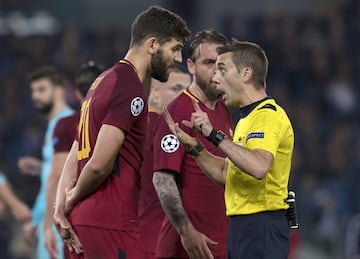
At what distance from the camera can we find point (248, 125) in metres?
6.29

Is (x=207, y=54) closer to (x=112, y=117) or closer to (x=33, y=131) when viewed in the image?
(x=112, y=117)

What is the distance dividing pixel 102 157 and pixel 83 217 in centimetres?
42

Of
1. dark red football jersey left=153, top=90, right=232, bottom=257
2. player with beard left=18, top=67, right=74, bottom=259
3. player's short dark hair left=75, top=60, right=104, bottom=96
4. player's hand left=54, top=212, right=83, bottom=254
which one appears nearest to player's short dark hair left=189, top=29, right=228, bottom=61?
dark red football jersey left=153, top=90, right=232, bottom=257

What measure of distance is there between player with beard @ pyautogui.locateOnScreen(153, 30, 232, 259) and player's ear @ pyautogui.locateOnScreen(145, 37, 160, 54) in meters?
0.86

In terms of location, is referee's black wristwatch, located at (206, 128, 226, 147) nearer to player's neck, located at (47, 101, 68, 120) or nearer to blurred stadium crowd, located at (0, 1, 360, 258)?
player's neck, located at (47, 101, 68, 120)

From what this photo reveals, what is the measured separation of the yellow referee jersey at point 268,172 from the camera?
243 inches

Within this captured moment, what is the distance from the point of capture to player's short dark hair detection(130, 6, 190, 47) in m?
6.35

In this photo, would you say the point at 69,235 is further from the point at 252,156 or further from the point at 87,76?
the point at 87,76

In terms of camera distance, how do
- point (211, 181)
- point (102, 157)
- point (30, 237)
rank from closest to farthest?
1. point (102, 157)
2. point (211, 181)
3. point (30, 237)

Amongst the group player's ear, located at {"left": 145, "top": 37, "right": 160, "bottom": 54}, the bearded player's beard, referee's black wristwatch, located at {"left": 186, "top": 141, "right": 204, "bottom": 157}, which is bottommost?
referee's black wristwatch, located at {"left": 186, "top": 141, "right": 204, "bottom": 157}

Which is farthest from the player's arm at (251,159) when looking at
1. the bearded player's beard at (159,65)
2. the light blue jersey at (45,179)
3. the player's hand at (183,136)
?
the light blue jersey at (45,179)

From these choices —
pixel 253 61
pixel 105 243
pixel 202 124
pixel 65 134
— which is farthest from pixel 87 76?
pixel 105 243

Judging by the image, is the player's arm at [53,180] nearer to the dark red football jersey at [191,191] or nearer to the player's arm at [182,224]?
the dark red football jersey at [191,191]

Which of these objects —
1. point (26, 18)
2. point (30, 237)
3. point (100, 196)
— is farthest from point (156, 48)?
point (26, 18)
